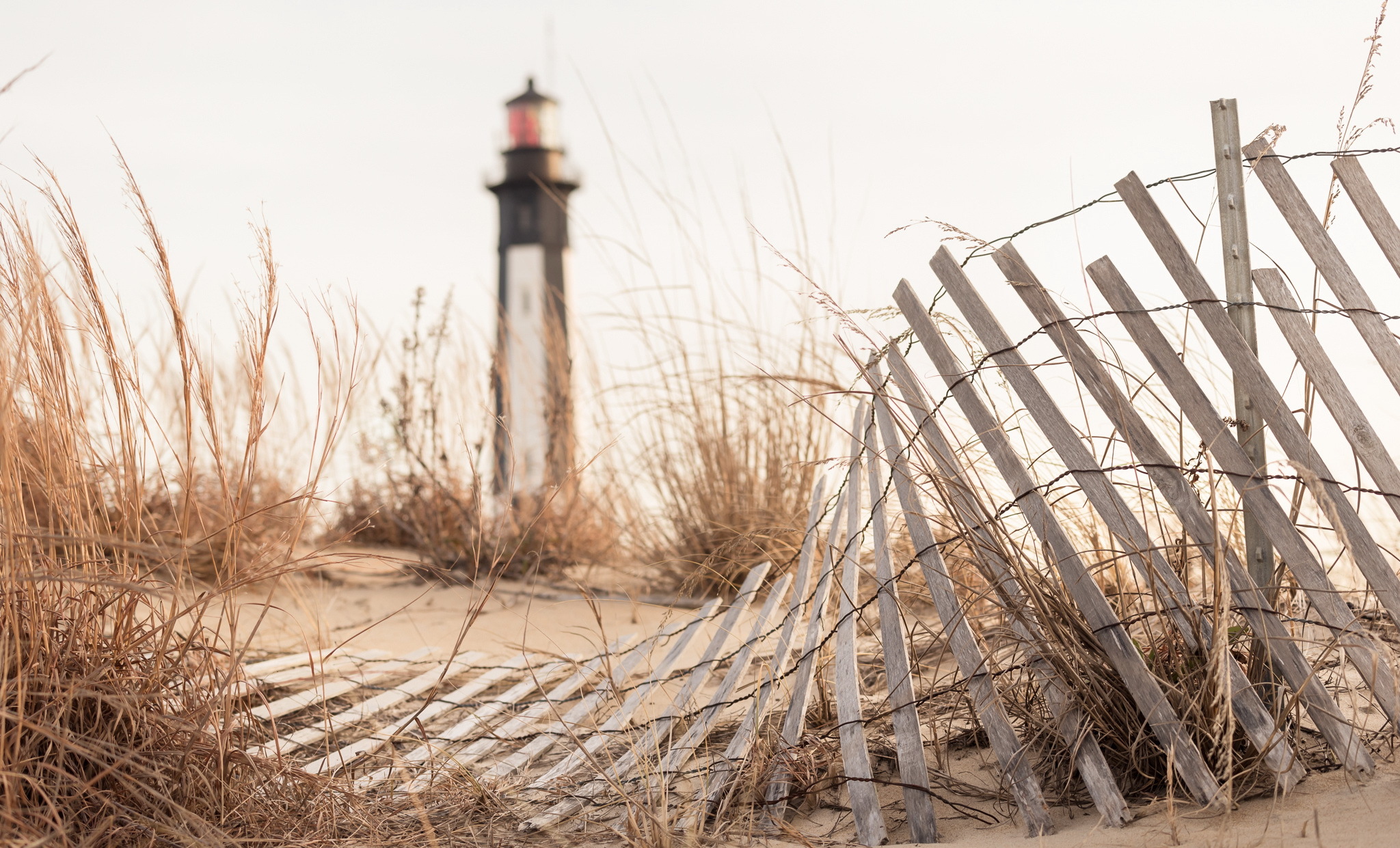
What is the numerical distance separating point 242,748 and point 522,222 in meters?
10.6

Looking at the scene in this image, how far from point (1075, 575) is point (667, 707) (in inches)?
53.1

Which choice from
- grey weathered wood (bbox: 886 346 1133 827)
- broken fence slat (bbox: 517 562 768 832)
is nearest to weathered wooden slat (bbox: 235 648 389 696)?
broken fence slat (bbox: 517 562 768 832)

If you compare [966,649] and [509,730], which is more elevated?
[966,649]

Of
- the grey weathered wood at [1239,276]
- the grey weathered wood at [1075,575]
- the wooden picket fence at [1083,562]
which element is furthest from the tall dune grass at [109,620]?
the grey weathered wood at [1239,276]

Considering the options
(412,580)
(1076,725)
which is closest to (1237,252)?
(1076,725)

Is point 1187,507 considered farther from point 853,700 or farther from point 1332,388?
point 853,700

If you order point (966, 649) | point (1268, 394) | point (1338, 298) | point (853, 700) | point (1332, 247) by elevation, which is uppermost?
point (1332, 247)

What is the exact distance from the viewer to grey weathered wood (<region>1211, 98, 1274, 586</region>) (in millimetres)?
1969

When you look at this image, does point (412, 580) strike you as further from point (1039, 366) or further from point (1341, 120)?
point (1341, 120)

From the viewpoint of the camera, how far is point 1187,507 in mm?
1870

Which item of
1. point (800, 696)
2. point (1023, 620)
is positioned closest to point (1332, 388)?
point (1023, 620)

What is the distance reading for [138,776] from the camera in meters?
1.73

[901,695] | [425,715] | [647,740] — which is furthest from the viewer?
[425,715]

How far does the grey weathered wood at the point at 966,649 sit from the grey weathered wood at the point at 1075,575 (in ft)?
0.43
